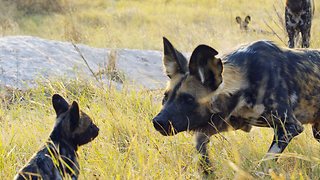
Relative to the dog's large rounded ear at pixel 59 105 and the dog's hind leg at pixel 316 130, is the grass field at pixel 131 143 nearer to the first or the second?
the dog's hind leg at pixel 316 130

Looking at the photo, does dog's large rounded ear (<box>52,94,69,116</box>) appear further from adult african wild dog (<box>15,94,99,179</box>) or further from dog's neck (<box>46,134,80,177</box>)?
dog's neck (<box>46,134,80,177</box>)

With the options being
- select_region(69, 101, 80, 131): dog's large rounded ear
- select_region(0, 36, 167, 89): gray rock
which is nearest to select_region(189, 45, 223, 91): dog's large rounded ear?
select_region(69, 101, 80, 131): dog's large rounded ear

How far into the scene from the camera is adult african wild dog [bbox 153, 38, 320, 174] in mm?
3473

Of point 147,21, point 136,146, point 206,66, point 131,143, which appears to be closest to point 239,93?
point 206,66

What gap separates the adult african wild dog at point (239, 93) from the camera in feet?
11.4

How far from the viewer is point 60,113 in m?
3.72

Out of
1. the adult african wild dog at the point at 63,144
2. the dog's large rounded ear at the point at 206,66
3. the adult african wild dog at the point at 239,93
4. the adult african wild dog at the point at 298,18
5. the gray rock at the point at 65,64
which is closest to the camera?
the adult african wild dog at the point at 63,144

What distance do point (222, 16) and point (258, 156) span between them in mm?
12050

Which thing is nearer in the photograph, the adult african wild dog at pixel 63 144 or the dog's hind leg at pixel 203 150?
the adult african wild dog at pixel 63 144

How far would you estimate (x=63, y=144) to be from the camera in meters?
3.52

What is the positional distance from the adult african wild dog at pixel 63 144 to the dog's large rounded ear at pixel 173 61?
57cm

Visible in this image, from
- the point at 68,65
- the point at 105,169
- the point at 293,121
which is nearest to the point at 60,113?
the point at 105,169

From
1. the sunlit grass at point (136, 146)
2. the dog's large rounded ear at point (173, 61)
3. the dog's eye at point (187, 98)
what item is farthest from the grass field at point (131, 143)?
the dog's large rounded ear at point (173, 61)

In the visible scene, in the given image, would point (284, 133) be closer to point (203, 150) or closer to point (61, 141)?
point (203, 150)
